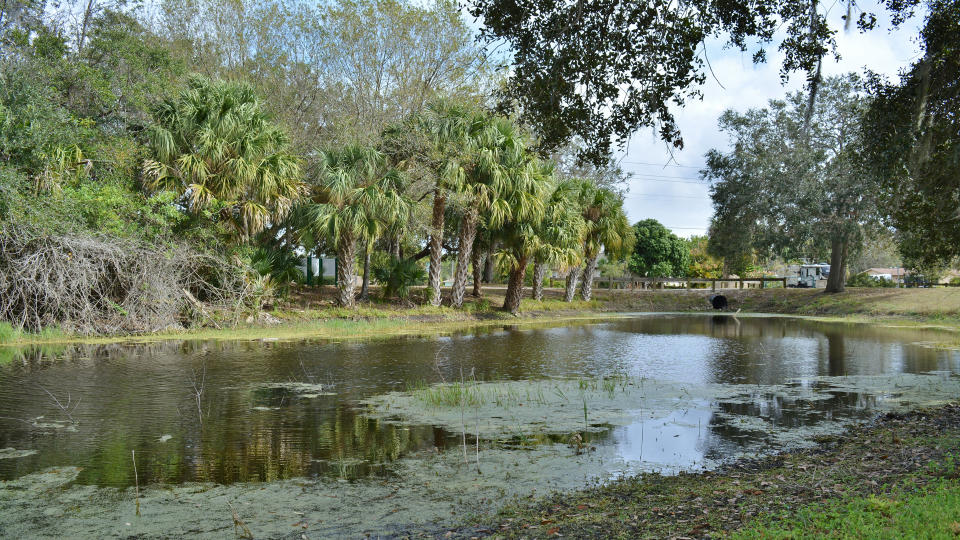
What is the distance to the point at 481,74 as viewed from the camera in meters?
33.7

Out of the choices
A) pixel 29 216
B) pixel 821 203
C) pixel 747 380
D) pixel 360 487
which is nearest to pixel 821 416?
pixel 747 380

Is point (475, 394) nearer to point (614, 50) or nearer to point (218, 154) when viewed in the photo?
point (614, 50)

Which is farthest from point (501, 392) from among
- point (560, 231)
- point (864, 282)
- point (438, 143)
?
point (864, 282)

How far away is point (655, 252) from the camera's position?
62.2 metres

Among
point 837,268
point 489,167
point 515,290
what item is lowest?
point 515,290

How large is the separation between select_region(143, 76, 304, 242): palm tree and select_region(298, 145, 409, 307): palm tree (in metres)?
1.97

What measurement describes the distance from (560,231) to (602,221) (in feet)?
18.5

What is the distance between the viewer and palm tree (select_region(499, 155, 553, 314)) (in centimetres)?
3061

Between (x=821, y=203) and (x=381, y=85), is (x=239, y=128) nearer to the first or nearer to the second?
(x=381, y=85)

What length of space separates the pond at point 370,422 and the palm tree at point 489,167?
1110 centimetres

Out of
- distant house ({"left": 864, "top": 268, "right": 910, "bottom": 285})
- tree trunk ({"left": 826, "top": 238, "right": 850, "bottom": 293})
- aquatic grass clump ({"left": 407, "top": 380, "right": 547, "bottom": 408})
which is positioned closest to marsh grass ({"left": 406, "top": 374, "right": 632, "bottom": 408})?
aquatic grass clump ({"left": 407, "top": 380, "right": 547, "bottom": 408})

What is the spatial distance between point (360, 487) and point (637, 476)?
2.77m

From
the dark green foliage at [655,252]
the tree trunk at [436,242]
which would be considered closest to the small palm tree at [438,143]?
the tree trunk at [436,242]

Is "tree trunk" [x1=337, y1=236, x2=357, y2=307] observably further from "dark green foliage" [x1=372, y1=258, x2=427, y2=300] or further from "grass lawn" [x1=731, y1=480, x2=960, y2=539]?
"grass lawn" [x1=731, y1=480, x2=960, y2=539]
